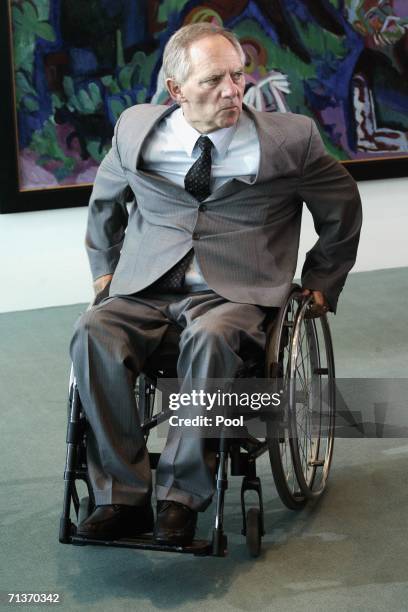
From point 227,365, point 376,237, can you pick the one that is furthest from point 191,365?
point 376,237

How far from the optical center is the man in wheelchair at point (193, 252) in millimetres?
2738

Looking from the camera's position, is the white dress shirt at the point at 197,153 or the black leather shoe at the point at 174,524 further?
the white dress shirt at the point at 197,153

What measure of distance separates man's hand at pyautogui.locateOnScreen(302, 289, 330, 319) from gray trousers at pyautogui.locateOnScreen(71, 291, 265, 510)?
0.27 m

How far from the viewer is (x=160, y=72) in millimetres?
5336

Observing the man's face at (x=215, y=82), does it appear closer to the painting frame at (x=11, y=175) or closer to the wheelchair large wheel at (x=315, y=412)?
the wheelchair large wheel at (x=315, y=412)

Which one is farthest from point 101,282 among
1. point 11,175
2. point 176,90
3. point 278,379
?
point 11,175

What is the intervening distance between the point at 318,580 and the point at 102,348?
0.79m

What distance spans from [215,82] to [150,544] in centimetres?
122

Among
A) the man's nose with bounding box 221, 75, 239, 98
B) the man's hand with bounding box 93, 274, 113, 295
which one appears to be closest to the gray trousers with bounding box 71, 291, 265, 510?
the man's hand with bounding box 93, 274, 113, 295

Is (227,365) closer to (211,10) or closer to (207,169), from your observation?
(207,169)

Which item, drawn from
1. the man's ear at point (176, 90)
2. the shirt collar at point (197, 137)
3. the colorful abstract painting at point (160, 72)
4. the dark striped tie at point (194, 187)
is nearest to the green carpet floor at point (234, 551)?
the dark striped tie at point (194, 187)

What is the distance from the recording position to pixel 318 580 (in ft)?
9.02

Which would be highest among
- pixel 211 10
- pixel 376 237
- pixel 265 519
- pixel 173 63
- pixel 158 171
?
pixel 173 63

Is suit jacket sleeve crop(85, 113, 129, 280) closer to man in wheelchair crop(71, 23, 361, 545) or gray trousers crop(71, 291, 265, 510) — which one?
man in wheelchair crop(71, 23, 361, 545)
